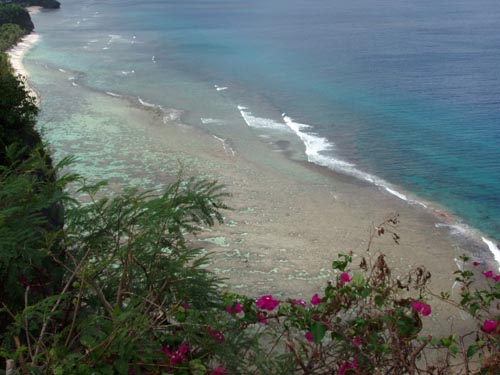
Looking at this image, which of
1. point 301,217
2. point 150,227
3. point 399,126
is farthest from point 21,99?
point 399,126

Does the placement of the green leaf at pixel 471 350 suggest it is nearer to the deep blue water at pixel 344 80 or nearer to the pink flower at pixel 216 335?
the pink flower at pixel 216 335

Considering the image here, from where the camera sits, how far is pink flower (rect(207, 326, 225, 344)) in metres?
5.66

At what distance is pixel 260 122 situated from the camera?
103 ft

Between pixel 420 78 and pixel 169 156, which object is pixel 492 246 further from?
pixel 420 78

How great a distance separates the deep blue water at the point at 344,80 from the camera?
2648cm

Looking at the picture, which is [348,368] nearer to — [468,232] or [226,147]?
[468,232]

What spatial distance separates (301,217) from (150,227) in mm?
13277

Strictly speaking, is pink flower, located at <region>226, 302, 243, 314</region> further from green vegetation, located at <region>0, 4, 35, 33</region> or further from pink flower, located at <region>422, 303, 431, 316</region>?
green vegetation, located at <region>0, 4, 35, 33</region>

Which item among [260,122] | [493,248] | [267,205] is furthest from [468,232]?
[260,122]

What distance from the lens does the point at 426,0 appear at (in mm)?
113438

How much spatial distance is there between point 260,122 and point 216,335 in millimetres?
26127

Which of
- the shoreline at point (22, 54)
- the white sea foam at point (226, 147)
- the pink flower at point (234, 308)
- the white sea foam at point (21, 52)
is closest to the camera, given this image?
the pink flower at point (234, 308)

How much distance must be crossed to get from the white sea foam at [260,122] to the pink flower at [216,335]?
24953 mm

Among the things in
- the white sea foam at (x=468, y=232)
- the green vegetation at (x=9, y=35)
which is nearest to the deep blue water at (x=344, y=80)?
the white sea foam at (x=468, y=232)
